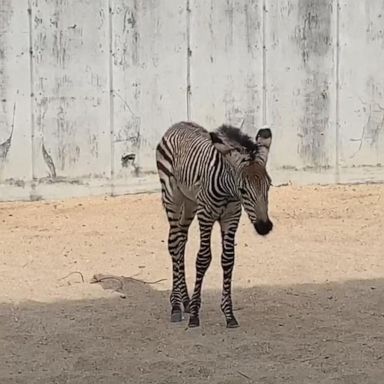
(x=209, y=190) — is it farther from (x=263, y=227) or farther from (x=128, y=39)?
(x=128, y=39)

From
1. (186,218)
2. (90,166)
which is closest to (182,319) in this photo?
(186,218)

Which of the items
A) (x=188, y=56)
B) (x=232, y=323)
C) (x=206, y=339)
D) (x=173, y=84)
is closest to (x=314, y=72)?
(x=188, y=56)

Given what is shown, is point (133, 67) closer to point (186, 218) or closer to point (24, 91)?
point (24, 91)

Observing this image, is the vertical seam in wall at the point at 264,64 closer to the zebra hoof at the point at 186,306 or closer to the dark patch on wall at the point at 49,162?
the dark patch on wall at the point at 49,162

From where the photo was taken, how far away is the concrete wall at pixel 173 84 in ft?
37.6

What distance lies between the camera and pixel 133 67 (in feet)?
38.4

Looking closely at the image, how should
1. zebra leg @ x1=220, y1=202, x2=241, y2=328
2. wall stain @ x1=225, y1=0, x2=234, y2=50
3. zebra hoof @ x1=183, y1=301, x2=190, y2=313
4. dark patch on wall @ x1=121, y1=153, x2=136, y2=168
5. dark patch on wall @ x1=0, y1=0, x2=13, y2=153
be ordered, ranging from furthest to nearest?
1. wall stain @ x1=225, y1=0, x2=234, y2=50
2. dark patch on wall @ x1=121, y1=153, x2=136, y2=168
3. dark patch on wall @ x1=0, y1=0, x2=13, y2=153
4. zebra hoof @ x1=183, y1=301, x2=190, y2=313
5. zebra leg @ x1=220, y1=202, x2=241, y2=328

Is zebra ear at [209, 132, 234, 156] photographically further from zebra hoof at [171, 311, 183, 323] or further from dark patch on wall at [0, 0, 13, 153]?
dark patch on wall at [0, 0, 13, 153]

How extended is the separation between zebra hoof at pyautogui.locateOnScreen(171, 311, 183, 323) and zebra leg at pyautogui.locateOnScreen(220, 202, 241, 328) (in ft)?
1.17

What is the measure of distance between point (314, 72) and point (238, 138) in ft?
19.7

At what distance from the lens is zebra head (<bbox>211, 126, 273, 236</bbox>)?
6141 mm

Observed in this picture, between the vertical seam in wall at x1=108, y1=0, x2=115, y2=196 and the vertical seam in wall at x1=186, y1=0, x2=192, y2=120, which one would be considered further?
the vertical seam in wall at x1=186, y1=0, x2=192, y2=120

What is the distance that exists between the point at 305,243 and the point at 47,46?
3985mm

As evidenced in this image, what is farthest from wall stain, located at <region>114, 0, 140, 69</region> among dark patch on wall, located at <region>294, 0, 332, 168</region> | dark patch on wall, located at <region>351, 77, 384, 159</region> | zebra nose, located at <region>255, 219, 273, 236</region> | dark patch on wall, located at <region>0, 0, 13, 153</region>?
zebra nose, located at <region>255, 219, 273, 236</region>
